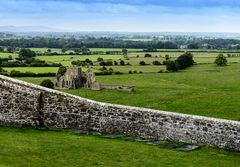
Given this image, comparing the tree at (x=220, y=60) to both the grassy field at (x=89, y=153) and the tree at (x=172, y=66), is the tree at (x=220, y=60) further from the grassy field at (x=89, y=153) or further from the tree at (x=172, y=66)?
the grassy field at (x=89, y=153)

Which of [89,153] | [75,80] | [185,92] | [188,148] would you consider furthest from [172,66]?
[89,153]

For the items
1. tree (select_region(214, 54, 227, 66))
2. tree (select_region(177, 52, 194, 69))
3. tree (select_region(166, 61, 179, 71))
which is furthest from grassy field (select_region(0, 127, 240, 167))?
tree (select_region(214, 54, 227, 66))

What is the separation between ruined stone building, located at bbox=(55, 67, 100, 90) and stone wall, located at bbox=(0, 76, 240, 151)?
191 feet

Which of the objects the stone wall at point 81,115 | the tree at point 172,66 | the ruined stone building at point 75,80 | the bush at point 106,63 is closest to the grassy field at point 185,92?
the ruined stone building at point 75,80

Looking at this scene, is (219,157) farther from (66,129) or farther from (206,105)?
(206,105)

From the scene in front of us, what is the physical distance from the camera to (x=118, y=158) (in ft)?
48.6

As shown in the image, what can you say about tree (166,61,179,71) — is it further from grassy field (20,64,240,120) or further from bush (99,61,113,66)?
bush (99,61,113,66)

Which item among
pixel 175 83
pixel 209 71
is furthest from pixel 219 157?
pixel 209 71

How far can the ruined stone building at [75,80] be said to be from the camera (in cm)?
7894

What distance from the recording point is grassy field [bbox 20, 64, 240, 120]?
5285cm

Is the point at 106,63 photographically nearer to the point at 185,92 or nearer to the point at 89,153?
the point at 185,92

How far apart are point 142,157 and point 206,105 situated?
4096 centimetres

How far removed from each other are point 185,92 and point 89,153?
57.3 meters

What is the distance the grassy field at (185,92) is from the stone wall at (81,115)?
26.2m
